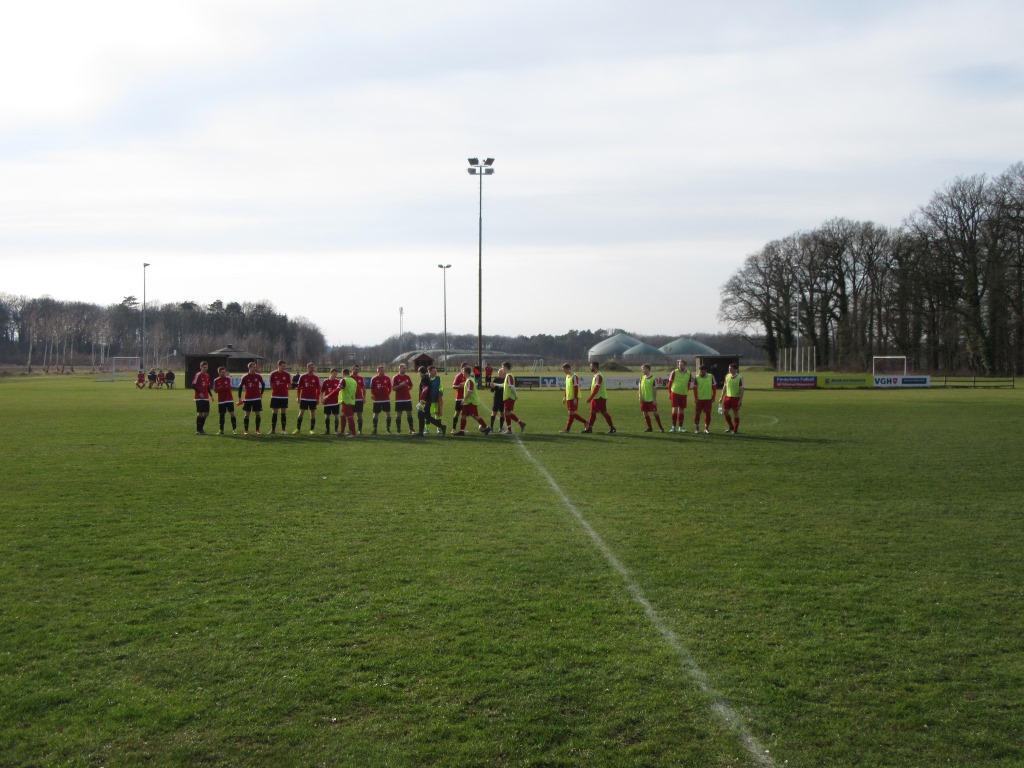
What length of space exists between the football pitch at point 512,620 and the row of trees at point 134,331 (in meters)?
106

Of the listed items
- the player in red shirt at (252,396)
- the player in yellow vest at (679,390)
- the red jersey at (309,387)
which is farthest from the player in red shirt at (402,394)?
the player in yellow vest at (679,390)

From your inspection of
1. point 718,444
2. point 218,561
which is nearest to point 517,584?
point 218,561

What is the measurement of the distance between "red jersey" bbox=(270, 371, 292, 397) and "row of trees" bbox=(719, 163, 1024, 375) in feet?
200

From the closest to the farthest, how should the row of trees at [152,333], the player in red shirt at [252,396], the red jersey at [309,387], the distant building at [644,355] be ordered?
the player in red shirt at [252,396] → the red jersey at [309,387] → the row of trees at [152,333] → the distant building at [644,355]

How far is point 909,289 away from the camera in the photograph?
7156 centimetres

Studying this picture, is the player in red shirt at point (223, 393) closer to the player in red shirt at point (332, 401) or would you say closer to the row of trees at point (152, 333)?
the player in red shirt at point (332, 401)

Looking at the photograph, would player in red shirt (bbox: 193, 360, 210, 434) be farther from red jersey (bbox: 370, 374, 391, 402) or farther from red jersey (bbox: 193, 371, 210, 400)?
red jersey (bbox: 370, 374, 391, 402)

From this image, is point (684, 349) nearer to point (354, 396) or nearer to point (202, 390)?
point (354, 396)

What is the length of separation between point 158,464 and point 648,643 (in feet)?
39.2

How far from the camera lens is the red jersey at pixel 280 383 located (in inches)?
824

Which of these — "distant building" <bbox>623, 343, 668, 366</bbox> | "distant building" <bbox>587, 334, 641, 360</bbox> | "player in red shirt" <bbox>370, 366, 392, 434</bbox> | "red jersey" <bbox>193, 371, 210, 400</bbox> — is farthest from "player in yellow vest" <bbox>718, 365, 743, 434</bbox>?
"distant building" <bbox>587, 334, 641, 360</bbox>

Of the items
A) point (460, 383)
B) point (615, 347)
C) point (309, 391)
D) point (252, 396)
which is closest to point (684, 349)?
point (615, 347)

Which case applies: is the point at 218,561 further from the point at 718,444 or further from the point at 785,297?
the point at 785,297

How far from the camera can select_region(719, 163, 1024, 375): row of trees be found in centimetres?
6531
